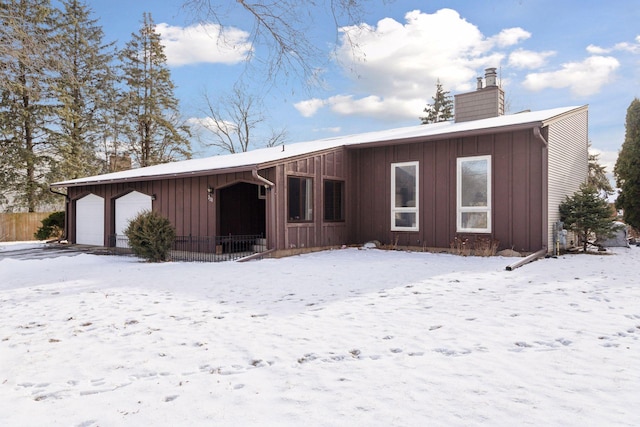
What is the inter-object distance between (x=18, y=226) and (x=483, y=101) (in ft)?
71.3

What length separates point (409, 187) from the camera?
38.4ft

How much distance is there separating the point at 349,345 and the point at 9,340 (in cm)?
332

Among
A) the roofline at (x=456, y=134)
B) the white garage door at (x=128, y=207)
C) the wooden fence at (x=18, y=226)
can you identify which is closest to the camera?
the roofline at (x=456, y=134)

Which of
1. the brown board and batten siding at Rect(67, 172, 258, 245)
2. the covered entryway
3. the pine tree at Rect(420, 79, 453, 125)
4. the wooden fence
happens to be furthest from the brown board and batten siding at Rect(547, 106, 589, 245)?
the pine tree at Rect(420, 79, 453, 125)

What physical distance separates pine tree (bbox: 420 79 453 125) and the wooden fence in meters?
27.9

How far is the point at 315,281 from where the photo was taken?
7.18 m

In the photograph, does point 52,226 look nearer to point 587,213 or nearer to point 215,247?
point 215,247

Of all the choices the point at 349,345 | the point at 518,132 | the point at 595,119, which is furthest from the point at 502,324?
the point at 595,119

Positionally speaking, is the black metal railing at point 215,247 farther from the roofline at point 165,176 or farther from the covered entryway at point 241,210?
the roofline at point 165,176

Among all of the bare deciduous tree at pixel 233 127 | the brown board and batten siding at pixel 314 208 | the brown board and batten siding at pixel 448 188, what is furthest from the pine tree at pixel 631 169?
the bare deciduous tree at pixel 233 127

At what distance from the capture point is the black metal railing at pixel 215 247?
1135cm

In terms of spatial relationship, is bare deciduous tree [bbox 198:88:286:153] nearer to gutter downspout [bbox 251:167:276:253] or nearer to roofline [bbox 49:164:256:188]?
roofline [bbox 49:164:256:188]

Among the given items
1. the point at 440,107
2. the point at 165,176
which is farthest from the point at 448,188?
the point at 440,107

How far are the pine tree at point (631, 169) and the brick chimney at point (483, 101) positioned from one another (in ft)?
16.1
